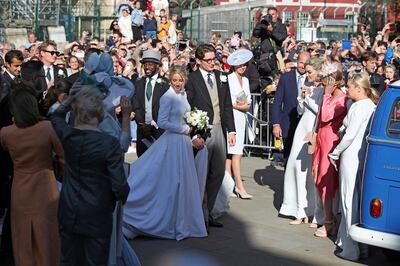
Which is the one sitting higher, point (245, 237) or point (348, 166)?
point (348, 166)

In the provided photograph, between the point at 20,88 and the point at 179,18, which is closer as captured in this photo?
the point at 20,88

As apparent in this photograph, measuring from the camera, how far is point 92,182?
6137 mm

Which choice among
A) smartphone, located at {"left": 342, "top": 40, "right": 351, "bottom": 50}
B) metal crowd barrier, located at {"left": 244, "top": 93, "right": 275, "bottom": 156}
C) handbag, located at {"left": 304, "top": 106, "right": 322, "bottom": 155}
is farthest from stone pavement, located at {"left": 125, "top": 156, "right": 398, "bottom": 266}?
smartphone, located at {"left": 342, "top": 40, "right": 351, "bottom": 50}

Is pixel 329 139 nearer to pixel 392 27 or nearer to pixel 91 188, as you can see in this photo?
pixel 91 188

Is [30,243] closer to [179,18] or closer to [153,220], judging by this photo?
[153,220]

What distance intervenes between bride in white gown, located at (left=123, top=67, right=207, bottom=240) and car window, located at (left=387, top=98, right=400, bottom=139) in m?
2.53

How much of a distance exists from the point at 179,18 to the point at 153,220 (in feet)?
64.3

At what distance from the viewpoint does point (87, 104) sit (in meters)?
6.21

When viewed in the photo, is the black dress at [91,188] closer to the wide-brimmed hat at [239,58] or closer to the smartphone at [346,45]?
the wide-brimmed hat at [239,58]

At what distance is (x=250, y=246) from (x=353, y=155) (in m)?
1.59

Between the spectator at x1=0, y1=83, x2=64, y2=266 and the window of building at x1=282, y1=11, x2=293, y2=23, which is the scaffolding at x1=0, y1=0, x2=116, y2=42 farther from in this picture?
the spectator at x1=0, y1=83, x2=64, y2=266

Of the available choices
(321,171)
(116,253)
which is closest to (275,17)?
(321,171)

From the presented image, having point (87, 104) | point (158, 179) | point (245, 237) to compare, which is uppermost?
point (87, 104)

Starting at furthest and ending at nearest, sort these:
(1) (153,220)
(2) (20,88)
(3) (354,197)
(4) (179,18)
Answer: (4) (179,18) < (1) (153,220) < (3) (354,197) < (2) (20,88)
